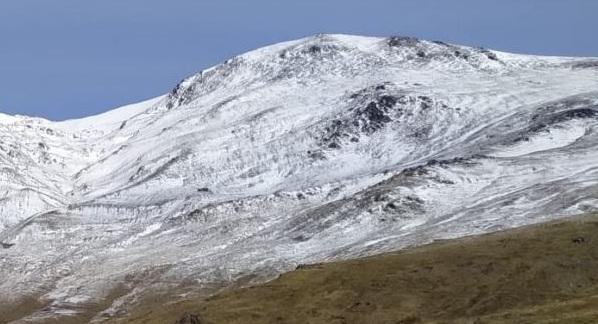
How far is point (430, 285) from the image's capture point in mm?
111438

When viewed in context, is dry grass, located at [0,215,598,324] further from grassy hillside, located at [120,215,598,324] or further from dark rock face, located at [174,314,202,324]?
dark rock face, located at [174,314,202,324]

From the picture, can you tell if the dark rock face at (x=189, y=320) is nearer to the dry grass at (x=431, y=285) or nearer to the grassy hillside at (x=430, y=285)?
the grassy hillside at (x=430, y=285)

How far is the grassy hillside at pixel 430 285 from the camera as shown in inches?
4085

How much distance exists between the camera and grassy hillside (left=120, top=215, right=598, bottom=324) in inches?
4085

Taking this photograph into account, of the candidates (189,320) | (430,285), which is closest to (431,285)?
(430,285)

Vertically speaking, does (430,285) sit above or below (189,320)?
below

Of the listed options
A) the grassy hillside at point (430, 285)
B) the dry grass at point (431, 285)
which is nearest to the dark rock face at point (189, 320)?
the grassy hillside at point (430, 285)

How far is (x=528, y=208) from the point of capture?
181625 millimetres

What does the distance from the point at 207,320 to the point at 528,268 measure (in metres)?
30.3

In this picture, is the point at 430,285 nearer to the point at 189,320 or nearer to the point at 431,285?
the point at 431,285

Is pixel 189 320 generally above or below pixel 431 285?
above

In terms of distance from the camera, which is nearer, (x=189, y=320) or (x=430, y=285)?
(x=189, y=320)

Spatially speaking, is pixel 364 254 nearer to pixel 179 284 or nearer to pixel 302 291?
pixel 179 284

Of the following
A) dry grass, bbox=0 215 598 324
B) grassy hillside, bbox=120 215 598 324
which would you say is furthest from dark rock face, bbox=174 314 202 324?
dry grass, bbox=0 215 598 324
